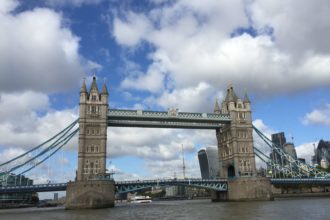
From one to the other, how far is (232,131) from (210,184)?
13715 millimetres

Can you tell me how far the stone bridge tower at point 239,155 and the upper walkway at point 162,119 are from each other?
10.8 feet

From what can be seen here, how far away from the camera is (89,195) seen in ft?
222

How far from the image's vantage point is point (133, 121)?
271 ft

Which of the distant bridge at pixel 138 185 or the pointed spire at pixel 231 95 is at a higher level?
the pointed spire at pixel 231 95

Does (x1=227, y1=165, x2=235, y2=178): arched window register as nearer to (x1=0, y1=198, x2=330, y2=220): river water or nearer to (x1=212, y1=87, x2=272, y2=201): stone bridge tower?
(x1=212, y1=87, x2=272, y2=201): stone bridge tower

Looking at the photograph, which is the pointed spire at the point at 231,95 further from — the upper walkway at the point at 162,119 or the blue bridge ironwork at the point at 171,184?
the blue bridge ironwork at the point at 171,184

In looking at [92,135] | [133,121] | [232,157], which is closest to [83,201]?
[92,135]

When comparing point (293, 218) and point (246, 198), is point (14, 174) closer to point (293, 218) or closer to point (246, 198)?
point (246, 198)

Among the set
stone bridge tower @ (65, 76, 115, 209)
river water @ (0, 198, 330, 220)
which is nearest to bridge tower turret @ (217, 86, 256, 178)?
river water @ (0, 198, 330, 220)

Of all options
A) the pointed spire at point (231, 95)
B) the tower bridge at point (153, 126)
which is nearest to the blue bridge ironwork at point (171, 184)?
the tower bridge at point (153, 126)

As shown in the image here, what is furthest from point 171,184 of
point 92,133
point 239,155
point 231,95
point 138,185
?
point 231,95

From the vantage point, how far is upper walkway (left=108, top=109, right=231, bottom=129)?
262 ft

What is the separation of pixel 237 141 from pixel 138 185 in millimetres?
26130

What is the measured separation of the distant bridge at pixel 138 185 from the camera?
6962cm
